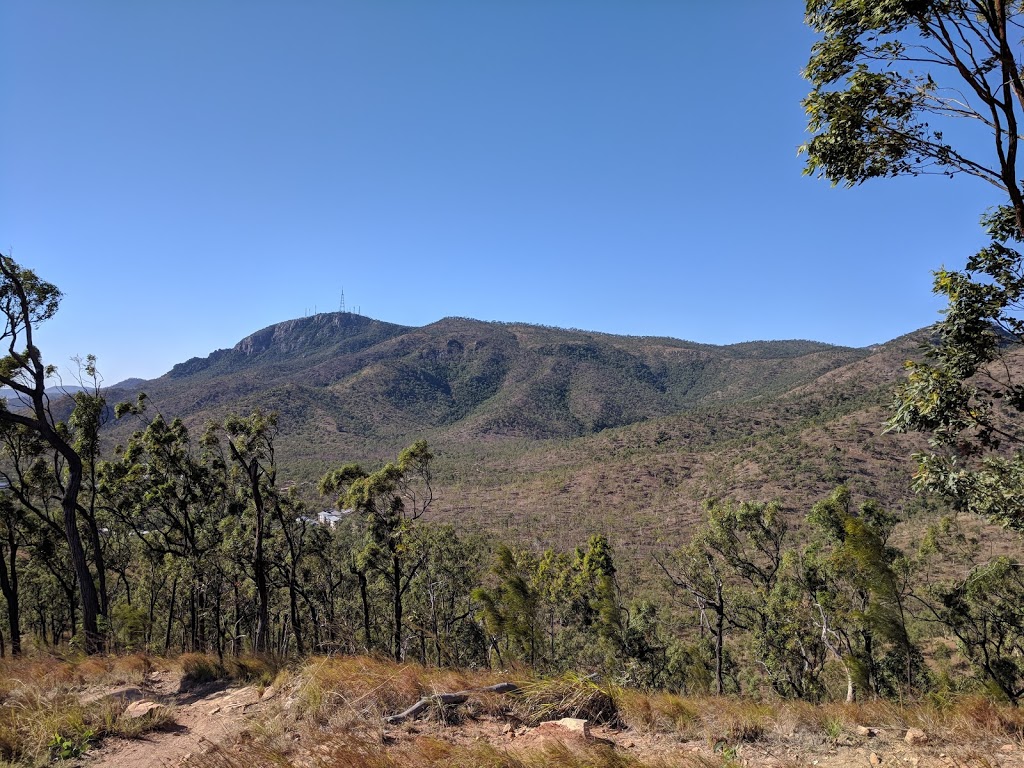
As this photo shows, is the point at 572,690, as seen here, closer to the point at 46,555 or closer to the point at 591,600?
the point at 591,600

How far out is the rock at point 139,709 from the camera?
667 centimetres

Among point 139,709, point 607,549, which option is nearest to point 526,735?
point 139,709

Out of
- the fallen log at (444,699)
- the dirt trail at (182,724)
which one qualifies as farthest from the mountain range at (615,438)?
the dirt trail at (182,724)

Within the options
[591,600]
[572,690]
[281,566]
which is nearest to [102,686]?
[572,690]

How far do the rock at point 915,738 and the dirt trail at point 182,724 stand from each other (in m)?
7.40

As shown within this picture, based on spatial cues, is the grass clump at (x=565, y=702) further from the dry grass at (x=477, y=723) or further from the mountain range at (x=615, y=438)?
the mountain range at (x=615, y=438)

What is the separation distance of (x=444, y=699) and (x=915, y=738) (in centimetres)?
534

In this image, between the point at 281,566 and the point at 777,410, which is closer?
the point at 281,566

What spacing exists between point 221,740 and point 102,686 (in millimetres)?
4319

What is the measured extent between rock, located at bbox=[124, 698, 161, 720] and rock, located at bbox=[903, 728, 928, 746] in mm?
9047

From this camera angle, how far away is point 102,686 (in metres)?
8.63

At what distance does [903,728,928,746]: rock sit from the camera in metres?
5.72

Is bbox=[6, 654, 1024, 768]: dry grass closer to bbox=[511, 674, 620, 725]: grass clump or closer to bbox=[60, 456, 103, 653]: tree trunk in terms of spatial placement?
bbox=[511, 674, 620, 725]: grass clump

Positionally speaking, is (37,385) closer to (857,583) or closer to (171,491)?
(171,491)
